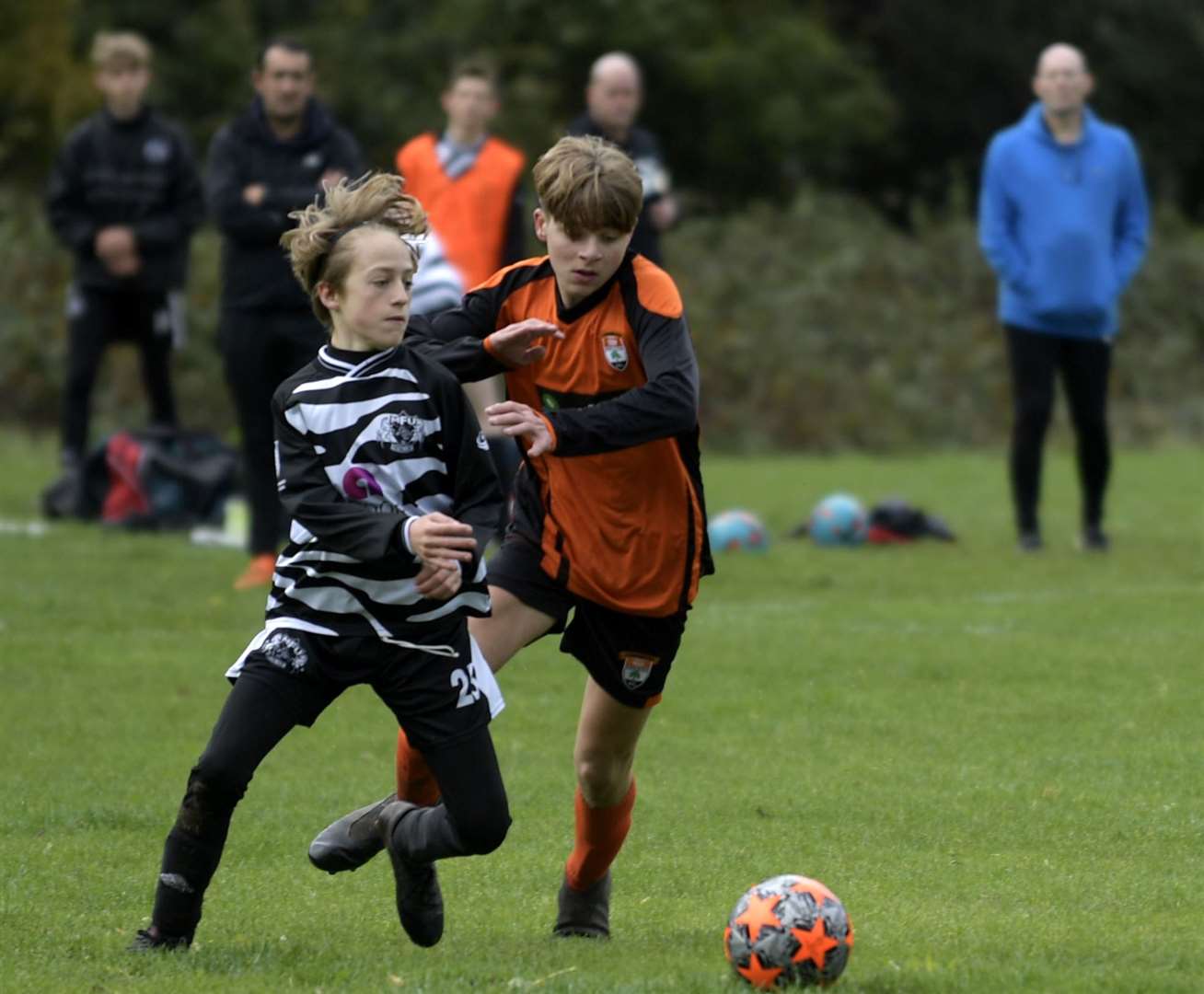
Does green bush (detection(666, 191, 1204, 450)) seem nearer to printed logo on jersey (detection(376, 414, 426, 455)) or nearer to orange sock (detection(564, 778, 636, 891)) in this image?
orange sock (detection(564, 778, 636, 891))

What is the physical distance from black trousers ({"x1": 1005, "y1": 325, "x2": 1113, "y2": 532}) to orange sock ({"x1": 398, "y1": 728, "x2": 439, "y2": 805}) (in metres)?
7.51

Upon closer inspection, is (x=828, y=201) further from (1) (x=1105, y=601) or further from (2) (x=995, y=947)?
(2) (x=995, y=947)

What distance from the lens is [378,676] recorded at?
5.03 metres

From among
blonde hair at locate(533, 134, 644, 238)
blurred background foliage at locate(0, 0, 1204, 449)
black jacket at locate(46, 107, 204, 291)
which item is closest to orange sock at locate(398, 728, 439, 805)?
blonde hair at locate(533, 134, 644, 238)

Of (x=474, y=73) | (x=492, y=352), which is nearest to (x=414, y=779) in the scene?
(x=492, y=352)

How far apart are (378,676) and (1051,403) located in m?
8.13

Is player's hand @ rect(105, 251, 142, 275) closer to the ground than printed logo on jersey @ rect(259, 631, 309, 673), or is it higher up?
higher up

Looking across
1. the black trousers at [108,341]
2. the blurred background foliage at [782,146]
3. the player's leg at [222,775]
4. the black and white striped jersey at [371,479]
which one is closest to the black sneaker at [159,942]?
the player's leg at [222,775]

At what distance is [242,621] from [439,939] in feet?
16.5

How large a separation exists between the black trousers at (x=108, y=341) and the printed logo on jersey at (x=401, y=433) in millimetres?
8813

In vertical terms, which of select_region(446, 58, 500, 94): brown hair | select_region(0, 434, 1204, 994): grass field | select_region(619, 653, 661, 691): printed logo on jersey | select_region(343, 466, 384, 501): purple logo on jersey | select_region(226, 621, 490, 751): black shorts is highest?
select_region(446, 58, 500, 94): brown hair

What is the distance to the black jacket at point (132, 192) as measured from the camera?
13.4 metres

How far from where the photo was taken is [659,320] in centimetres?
533

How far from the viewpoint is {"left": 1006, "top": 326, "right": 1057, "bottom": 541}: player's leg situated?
12273mm
